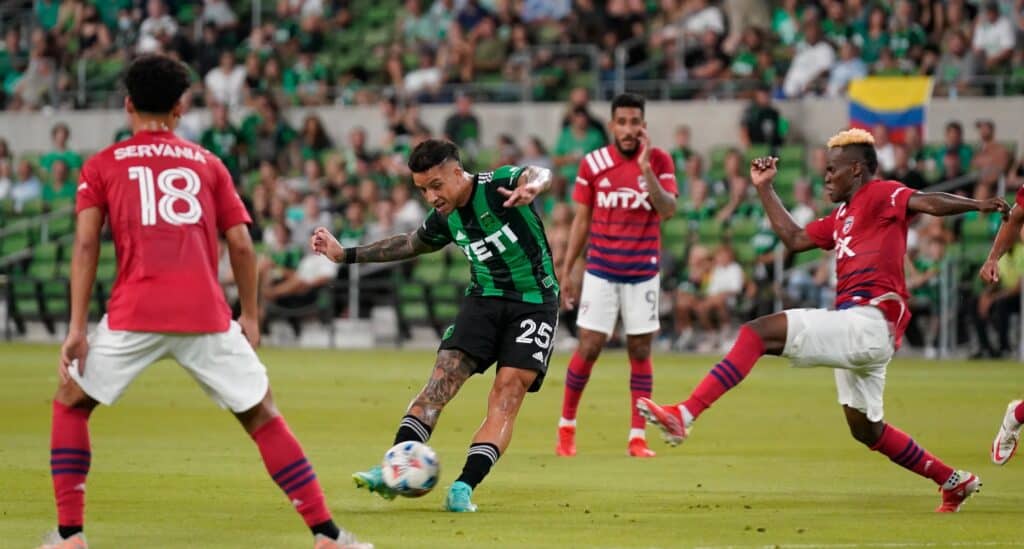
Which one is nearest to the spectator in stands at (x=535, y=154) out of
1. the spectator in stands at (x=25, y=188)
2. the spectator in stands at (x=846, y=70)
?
the spectator in stands at (x=846, y=70)

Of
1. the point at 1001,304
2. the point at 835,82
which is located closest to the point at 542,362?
the point at 1001,304

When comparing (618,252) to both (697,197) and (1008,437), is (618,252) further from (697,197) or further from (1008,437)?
(697,197)

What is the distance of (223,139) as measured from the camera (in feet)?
102

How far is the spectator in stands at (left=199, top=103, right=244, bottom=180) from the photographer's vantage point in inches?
1211

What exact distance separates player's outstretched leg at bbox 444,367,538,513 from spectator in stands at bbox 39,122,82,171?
23206mm

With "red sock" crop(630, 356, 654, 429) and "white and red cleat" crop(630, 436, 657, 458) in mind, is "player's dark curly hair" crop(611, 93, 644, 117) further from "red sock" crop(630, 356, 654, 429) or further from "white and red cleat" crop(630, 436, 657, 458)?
"white and red cleat" crop(630, 436, 657, 458)

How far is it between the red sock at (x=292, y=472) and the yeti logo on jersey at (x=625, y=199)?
6288 millimetres

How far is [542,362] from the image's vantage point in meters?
10.2

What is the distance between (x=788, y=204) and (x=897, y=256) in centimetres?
1634

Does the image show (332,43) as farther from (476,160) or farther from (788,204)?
(788,204)

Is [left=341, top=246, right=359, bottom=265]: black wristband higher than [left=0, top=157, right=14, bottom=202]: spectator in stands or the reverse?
higher

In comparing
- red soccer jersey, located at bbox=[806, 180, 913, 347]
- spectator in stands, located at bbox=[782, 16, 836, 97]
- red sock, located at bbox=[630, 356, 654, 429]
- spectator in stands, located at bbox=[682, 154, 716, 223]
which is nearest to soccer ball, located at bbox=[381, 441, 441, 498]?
red soccer jersey, located at bbox=[806, 180, 913, 347]

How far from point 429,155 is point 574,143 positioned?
57.0 feet

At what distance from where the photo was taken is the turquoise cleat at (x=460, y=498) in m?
9.71
